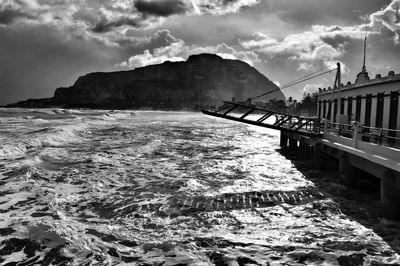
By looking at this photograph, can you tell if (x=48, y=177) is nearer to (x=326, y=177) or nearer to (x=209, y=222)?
(x=209, y=222)

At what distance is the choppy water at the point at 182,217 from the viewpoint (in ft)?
25.6

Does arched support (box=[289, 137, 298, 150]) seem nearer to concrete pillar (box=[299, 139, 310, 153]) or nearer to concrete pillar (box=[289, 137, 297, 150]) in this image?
concrete pillar (box=[289, 137, 297, 150])

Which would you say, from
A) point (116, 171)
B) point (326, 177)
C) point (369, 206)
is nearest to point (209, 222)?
point (369, 206)

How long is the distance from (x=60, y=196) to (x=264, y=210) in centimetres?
726

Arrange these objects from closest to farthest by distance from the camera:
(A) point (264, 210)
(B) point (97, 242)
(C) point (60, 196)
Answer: (B) point (97, 242) < (A) point (264, 210) < (C) point (60, 196)

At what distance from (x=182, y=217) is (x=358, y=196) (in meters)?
8.00

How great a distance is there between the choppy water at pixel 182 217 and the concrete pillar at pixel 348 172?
50cm

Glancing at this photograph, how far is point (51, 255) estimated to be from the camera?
24.6ft

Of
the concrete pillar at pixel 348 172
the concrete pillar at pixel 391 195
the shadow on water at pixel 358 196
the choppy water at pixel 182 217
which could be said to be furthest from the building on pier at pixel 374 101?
the concrete pillar at pixel 391 195

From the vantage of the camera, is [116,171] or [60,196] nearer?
[60,196]

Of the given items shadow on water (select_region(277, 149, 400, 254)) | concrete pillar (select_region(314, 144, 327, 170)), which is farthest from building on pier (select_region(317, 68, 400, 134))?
shadow on water (select_region(277, 149, 400, 254))

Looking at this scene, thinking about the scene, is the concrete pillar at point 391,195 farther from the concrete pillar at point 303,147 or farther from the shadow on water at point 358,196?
the concrete pillar at point 303,147

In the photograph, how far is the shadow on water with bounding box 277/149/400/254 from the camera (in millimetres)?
9797

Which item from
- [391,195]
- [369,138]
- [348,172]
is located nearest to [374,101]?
[369,138]
